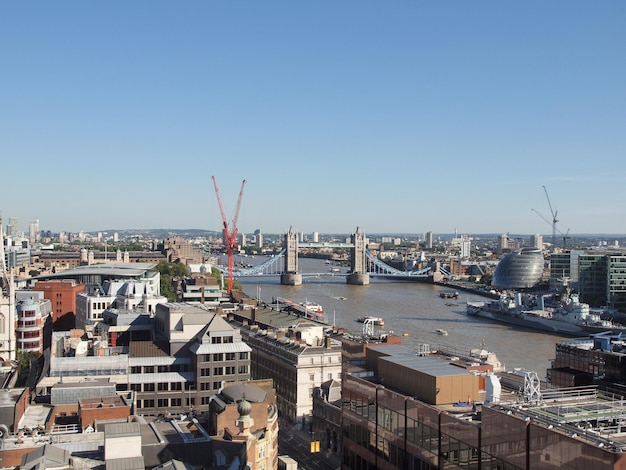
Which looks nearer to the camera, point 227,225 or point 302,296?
point 302,296

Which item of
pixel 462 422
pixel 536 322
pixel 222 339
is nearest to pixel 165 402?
pixel 222 339

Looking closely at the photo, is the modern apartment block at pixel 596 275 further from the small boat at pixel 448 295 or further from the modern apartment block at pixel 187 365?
the modern apartment block at pixel 187 365

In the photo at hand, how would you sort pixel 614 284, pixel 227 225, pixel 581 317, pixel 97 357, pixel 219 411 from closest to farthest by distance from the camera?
pixel 219 411 → pixel 97 357 → pixel 581 317 → pixel 614 284 → pixel 227 225

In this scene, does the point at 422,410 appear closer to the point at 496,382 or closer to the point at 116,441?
the point at 496,382

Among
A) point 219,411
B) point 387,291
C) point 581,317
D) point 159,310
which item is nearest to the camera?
point 219,411

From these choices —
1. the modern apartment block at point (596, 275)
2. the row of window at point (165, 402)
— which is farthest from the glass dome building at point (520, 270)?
the row of window at point (165, 402)

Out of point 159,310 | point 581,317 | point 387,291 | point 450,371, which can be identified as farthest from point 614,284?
point 450,371

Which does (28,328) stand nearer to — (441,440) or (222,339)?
(222,339)

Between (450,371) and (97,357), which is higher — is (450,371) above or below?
above
